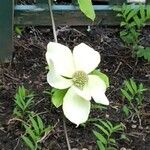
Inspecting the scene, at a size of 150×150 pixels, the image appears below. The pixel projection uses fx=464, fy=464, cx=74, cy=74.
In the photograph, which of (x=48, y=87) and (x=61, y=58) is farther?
(x=48, y=87)

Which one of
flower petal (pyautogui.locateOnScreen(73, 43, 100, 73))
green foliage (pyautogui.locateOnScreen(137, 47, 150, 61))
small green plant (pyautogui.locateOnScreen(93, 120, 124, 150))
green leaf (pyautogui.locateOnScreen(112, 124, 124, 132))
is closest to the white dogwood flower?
flower petal (pyautogui.locateOnScreen(73, 43, 100, 73))

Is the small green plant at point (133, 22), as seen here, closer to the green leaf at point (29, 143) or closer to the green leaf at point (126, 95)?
the green leaf at point (126, 95)

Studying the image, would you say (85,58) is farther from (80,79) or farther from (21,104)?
(21,104)

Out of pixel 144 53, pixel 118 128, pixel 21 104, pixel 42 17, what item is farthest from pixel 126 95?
pixel 42 17

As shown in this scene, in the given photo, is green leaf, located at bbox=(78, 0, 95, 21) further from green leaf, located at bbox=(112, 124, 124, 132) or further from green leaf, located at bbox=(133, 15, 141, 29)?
green leaf, located at bbox=(133, 15, 141, 29)

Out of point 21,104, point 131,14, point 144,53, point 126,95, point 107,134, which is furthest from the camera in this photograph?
point 131,14

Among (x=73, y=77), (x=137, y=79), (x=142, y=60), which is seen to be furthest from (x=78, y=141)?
(x=73, y=77)

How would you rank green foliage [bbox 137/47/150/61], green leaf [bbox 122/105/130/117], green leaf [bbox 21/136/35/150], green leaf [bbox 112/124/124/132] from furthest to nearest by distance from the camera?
green foliage [bbox 137/47/150/61] → green leaf [bbox 122/105/130/117] → green leaf [bbox 112/124/124/132] → green leaf [bbox 21/136/35/150]
